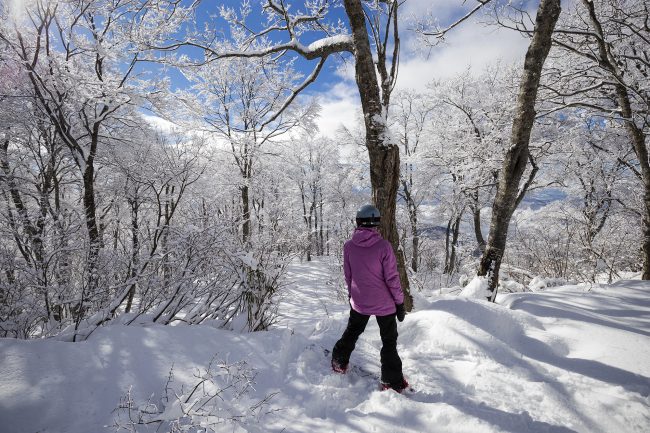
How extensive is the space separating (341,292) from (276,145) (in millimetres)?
6741

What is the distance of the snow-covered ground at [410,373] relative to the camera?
1.71 m

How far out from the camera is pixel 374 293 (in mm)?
2514

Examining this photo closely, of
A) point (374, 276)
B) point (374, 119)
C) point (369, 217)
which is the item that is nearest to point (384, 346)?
point (374, 276)

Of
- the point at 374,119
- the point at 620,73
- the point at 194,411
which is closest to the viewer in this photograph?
the point at 194,411

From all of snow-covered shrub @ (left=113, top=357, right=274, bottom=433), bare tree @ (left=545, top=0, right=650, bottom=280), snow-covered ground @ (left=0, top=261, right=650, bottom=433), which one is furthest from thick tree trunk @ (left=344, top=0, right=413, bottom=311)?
bare tree @ (left=545, top=0, right=650, bottom=280)

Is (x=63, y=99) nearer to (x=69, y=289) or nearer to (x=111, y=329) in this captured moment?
(x=69, y=289)

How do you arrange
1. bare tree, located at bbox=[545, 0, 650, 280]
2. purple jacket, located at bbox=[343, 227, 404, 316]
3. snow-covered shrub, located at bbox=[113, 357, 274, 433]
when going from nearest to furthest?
snow-covered shrub, located at bbox=[113, 357, 274, 433], purple jacket, located at bbox=[343, 227, 404, 316], bare tree, located at bbox=[545, 0, 650, 280]

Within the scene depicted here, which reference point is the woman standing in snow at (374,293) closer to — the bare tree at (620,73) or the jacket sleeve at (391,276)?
the jacket sleeve at (391,276)

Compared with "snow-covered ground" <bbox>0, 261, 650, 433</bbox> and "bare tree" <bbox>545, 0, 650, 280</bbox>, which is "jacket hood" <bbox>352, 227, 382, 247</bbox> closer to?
"snow-covered ground" <bbox>0, 261, 650, 433</bbox>

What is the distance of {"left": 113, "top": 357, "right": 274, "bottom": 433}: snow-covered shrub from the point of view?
149cm

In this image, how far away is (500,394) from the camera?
2.17 meters

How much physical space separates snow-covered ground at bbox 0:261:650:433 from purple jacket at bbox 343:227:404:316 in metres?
0.69

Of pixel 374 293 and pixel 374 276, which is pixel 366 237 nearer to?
pixel 374 276

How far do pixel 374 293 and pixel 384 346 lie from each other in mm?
479
